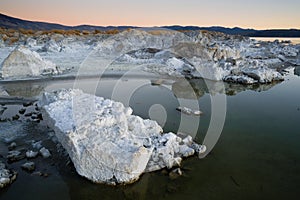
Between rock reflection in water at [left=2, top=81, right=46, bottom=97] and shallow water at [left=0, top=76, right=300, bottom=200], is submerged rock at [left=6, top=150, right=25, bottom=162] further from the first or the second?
rock reflection in water at [left=2, top=81, right=46, bottom=97]

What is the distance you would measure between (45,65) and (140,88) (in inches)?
214

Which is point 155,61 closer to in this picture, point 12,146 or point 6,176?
point 12,146

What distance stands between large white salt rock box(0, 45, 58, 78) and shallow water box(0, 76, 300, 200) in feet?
4.45

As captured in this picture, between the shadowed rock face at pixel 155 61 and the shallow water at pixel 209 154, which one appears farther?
the shadowed rock face at pixel 155 61

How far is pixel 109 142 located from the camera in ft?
15.2

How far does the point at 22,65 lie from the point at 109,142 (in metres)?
9.50

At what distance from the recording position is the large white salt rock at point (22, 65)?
11.7 metres

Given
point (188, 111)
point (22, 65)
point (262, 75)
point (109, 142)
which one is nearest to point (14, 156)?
point (109, 142)

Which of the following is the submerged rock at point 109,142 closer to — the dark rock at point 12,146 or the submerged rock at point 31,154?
the submerged rock at point 31,154

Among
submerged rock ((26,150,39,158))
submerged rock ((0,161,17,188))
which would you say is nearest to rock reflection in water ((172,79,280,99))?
submerged rock ((26,150,39,158))

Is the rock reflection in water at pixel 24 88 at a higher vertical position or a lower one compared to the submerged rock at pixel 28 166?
higher

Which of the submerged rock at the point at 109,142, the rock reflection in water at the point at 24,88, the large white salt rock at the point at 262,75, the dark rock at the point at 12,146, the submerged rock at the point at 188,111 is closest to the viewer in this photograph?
the submerged rock at the point at 109,142

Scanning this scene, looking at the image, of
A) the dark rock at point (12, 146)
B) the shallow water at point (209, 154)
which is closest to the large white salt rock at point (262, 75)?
the shallow water at point (209, 154)

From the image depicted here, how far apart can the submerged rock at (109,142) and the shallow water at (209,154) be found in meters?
0.22
